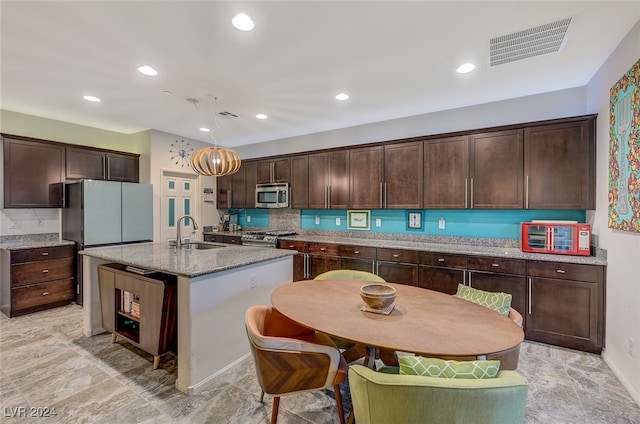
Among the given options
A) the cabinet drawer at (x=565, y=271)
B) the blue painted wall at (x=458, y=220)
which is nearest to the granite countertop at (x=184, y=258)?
the blue painted wall at (x=458, y=220)

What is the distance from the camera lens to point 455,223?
394cm

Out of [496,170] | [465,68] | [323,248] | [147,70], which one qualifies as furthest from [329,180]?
[147,70]

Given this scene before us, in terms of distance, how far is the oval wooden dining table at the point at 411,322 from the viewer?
1.32 meters

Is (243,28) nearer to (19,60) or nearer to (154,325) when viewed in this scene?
(19,60)

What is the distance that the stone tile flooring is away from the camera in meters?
1.93

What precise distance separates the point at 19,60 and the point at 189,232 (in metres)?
3.54

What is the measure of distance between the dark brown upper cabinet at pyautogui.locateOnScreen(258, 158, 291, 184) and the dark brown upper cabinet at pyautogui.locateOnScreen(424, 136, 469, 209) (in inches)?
93.2

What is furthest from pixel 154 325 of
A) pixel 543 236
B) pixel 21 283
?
pixel 543 236

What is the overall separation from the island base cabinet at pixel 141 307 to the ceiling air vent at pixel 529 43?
3.36m

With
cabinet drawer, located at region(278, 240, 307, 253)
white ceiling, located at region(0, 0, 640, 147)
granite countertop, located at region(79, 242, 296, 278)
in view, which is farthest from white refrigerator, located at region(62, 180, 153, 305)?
cabinet drawer, located at region(278, 240, 307, 253)

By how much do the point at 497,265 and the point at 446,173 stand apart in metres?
1.25

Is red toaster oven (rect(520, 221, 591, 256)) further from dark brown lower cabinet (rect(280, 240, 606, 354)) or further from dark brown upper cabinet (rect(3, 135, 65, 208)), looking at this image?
dark brown upper cabinet (rect(3, 135, 65, 208))

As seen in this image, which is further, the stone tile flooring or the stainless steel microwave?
the stainless steel microwave

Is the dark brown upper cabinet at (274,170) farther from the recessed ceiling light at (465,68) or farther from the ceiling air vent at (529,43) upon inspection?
the ceiling air vent at (529,43)
